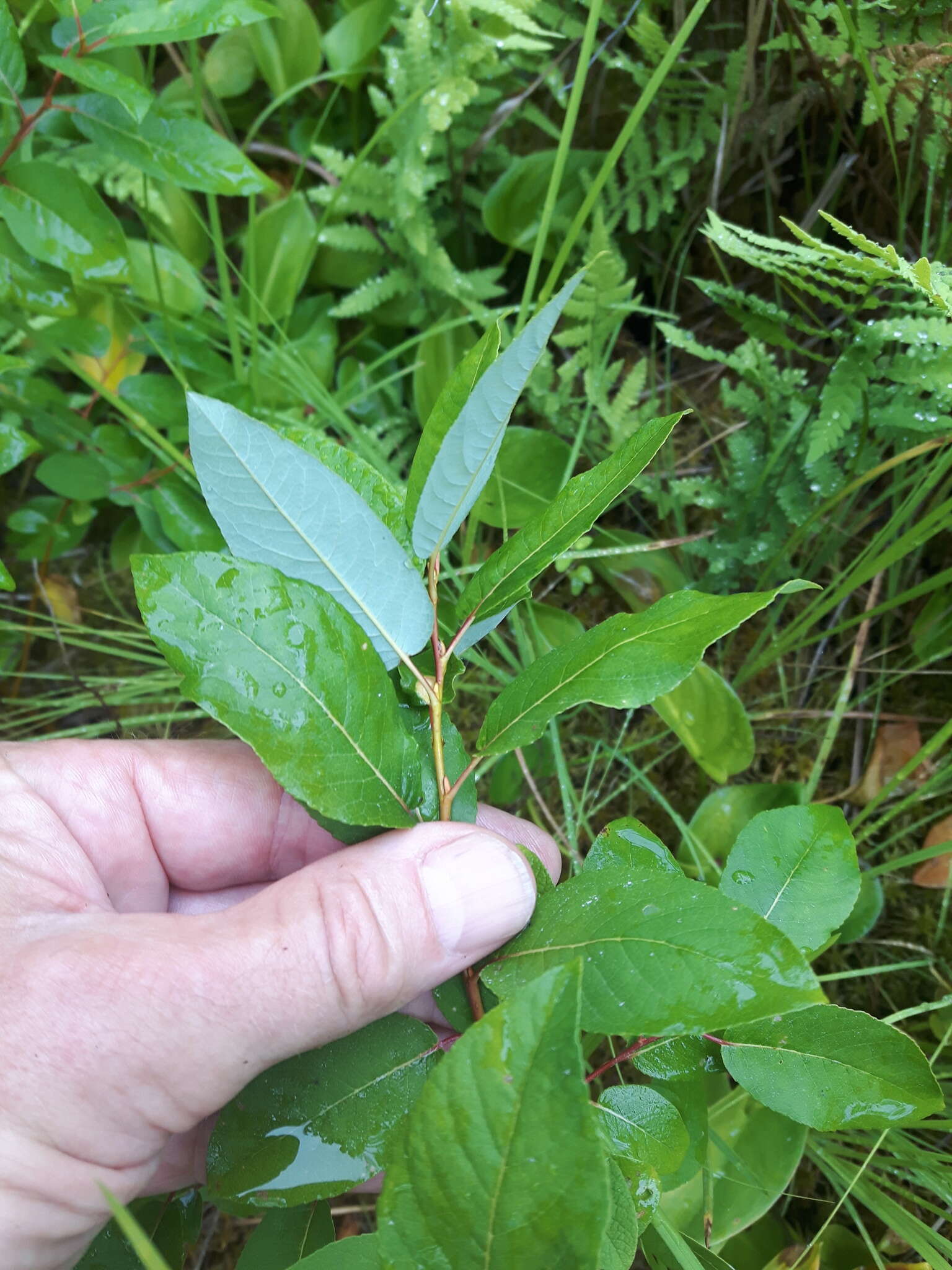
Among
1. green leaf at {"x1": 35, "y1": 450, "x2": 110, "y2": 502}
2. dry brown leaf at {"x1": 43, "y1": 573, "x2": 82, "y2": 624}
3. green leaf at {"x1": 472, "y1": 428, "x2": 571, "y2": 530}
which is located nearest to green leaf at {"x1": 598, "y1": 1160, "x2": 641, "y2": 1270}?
green leaf at {"x1": 472, "y1": 428, "x2": 571, "y2": 530}

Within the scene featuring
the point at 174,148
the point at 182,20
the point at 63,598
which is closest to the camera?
the point at 182,20

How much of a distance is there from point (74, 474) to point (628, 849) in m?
1.36

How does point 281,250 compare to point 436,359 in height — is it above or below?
above

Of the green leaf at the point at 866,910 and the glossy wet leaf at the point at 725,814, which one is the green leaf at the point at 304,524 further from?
the green leaf at the point at 866,910

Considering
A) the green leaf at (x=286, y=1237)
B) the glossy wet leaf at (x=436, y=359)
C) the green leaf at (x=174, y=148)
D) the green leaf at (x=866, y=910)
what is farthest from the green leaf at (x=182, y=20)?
the green leaf at (x=866, y=910)

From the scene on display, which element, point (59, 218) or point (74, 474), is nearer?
point (59, 218)

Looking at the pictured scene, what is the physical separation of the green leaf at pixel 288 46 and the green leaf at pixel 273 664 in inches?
62.9

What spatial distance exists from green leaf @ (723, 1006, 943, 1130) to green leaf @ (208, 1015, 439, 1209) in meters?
0.37

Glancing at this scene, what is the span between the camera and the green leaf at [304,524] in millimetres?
809

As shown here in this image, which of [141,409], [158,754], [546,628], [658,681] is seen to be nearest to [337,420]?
[141,409]

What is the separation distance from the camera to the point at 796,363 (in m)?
1.69

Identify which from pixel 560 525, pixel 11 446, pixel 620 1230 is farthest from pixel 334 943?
pixel 11 446

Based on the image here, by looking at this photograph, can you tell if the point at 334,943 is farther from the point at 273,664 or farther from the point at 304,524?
the point at 304,524

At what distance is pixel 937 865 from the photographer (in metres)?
1.49
